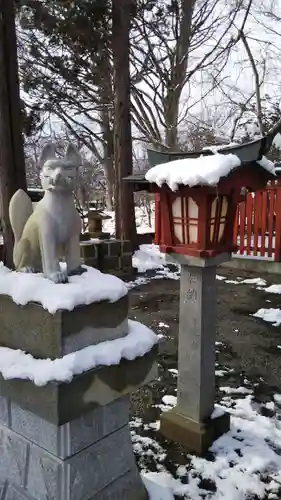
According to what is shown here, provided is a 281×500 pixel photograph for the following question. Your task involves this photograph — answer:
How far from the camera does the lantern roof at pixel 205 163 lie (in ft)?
8.11

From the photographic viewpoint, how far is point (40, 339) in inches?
66.2

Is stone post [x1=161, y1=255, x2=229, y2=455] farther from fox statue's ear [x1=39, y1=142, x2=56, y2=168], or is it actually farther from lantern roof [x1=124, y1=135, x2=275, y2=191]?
fox statue's ear [x1=39, y1=142, x2=56, y2=168]

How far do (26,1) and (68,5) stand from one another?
2.95 feet

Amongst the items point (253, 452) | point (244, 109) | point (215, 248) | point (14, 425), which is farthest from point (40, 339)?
point (244, 109)

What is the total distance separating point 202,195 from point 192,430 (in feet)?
5.33

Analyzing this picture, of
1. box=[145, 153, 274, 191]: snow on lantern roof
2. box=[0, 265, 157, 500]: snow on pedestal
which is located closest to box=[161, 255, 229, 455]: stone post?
box=[145, 153, 274, 191]: snow on lantern roof

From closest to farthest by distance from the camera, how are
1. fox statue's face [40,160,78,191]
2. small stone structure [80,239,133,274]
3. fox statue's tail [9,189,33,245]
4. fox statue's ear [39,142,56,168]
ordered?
fox statue's face [40,160,78,191] → fox statue's ear [39,142,56,168] → fox statue's tail [9,189,33,245] → small stone structure [80,239,133,274]

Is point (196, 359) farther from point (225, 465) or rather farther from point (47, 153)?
point (47, 153)

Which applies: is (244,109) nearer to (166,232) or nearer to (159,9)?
(159,9)

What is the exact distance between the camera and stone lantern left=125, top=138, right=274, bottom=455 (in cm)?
276

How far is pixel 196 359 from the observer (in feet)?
9.53

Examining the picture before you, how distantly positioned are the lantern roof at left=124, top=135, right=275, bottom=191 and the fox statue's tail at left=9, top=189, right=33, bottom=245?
979 mm

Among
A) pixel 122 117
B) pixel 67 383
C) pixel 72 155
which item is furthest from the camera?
pixel 122 117

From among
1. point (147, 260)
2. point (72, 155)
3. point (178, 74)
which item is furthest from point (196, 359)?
point (178, 74)
